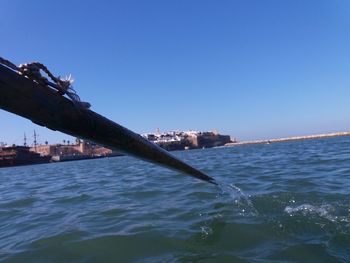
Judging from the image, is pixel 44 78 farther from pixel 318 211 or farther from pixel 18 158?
pixel 18 158

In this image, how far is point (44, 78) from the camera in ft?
8.27

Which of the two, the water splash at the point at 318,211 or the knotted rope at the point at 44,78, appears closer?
the knotted rope at the point at 44,78

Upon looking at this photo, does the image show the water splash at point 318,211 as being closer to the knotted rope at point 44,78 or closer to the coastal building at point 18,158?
the knotted rope at point 44,78

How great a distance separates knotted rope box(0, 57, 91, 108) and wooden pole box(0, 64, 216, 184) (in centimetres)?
6

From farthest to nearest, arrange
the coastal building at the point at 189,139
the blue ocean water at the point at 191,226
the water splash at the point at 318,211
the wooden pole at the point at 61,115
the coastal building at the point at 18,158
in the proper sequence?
the coastal building at the point at 189,139
the coastal building at the point at 18,158
the water splash at the point at 318,211
the blue ocean water at the point at 191,226
the wooden pole at the point at 61,115

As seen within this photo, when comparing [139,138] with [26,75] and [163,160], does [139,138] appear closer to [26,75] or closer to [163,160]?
[163,160]

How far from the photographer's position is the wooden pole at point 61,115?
228 centimetres

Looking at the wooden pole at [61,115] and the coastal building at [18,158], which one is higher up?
the coastal building at [18,158]

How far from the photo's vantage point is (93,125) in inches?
110

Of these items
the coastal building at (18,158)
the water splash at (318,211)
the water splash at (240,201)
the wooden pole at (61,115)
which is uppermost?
the coastal building at (18,158)

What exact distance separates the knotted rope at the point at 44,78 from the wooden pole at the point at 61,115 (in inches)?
2.4

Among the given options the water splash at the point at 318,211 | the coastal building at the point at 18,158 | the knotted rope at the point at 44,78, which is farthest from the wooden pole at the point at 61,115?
the coastal building at the point at 18,158

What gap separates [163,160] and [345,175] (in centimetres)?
834

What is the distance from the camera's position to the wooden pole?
7.47ft
